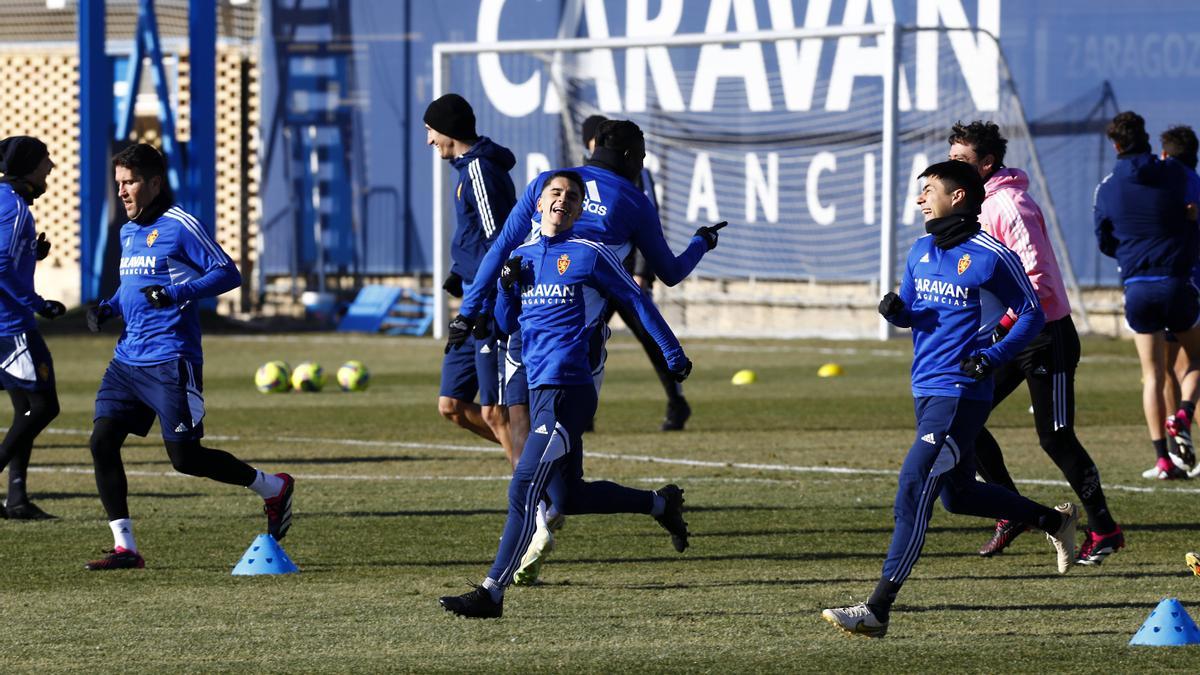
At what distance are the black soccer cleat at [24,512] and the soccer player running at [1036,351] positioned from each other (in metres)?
4.76

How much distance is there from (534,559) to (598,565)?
61 cm

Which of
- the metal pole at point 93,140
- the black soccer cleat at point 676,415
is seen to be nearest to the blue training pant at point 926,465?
the black soccer cleat at point 676,415

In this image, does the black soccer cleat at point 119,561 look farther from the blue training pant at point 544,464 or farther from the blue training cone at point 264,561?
the blue training pant at point 544,464

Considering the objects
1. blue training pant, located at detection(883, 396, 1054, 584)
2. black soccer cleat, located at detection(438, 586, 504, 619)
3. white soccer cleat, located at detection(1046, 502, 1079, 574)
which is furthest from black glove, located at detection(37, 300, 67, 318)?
white soccer cleat, located at detection(1046, 502, 1079, 574)

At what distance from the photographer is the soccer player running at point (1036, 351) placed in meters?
8.73

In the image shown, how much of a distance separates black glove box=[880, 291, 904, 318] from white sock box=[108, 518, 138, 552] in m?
3.48

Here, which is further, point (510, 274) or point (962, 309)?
point (510, 274)

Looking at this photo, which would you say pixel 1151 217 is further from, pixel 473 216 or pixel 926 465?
pixel 926 465

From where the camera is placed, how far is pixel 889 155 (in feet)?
78.1

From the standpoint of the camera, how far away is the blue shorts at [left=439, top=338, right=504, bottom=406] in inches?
383

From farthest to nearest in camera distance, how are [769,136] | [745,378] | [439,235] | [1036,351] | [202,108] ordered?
[202,108] → [769,136] → [439,235] → [745,378] → [1036,351]

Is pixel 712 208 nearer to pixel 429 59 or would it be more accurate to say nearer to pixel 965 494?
pixel 429 59

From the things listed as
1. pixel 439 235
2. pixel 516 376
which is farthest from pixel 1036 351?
pixel 439 235

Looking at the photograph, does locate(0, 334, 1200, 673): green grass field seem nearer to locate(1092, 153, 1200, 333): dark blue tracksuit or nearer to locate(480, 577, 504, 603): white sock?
locate(480, 577, 504, 603): white sock
